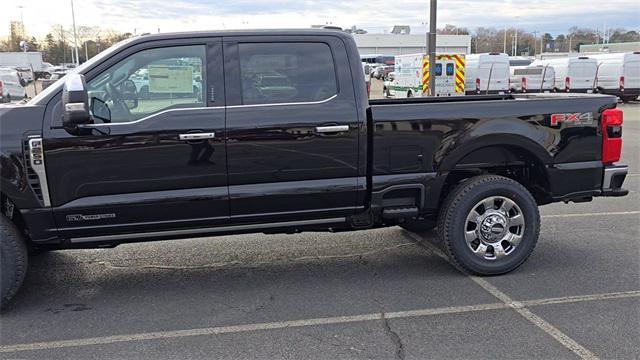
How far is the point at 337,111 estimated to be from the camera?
441cm

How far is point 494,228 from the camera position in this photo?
478cm

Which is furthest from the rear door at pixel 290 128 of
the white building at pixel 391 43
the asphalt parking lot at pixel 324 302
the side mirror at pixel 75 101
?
the white building at pixel 391 43

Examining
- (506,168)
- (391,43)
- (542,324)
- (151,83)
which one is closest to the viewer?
(542,324)

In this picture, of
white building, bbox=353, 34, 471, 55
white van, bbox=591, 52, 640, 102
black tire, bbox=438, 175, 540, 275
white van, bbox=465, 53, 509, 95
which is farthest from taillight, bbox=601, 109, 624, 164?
white building, bbox=353, 34, 471, 55

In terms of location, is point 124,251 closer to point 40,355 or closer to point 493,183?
point 40,355

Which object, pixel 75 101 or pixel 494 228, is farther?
pixel 494 228

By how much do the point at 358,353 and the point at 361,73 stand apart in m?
2.21

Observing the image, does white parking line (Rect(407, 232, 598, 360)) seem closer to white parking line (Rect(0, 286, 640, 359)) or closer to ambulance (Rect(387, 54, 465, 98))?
Result: white parking line (Rect(0, 286, 640, 359))

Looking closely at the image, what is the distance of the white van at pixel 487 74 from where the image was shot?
2575 centimetres

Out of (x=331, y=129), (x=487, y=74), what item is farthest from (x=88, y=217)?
(x=487, y=74)

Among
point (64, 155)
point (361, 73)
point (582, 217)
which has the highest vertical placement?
point (361, 73)

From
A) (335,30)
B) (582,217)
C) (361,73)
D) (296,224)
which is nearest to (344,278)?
(296,224)

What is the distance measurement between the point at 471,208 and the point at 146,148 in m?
2.64

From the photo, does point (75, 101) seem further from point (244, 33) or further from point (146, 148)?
point (244, 33)
